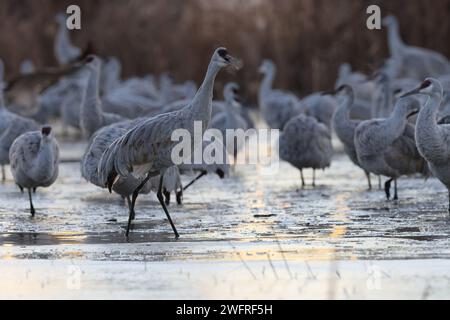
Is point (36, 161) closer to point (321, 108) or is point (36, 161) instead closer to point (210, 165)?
point (210, 165)

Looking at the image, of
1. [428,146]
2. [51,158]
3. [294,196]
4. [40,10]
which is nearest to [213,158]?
[294,196]

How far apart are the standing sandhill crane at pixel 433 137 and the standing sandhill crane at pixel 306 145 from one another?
3.88m

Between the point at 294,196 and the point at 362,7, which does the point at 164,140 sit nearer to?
the point at 294,196

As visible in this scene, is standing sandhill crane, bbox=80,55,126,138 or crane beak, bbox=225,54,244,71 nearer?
crane beak, bbox=225,54,244,71

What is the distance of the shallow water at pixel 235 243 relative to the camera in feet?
25.7

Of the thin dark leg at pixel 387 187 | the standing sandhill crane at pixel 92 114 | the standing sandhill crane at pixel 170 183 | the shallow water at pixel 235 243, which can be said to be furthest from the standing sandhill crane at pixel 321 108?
the standing sandhill crane at pixel 170 183

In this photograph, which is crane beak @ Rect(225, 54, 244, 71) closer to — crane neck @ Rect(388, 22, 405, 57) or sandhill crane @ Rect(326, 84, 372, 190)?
sandhill crane @ Rect(326, 84, 372, 190)

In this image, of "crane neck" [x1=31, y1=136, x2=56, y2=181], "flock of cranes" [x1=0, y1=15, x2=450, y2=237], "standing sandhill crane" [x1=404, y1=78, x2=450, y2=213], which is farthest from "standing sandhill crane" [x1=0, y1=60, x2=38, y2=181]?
"standing sandhill crane" [x1=404, y1=78, x2=450, y2=213]

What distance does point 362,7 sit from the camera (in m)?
30.7

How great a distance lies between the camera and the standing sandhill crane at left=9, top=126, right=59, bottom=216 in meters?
12.8

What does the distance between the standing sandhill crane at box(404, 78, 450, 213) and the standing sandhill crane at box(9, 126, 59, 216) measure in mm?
3949

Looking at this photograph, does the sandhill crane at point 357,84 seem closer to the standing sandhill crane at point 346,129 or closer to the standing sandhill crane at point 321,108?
the standing sandhill crane at point 321,108

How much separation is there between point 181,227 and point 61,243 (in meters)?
1.47

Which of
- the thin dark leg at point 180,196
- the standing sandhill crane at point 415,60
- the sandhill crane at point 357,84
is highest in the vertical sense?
the standing sandhill crane at point 415,60
